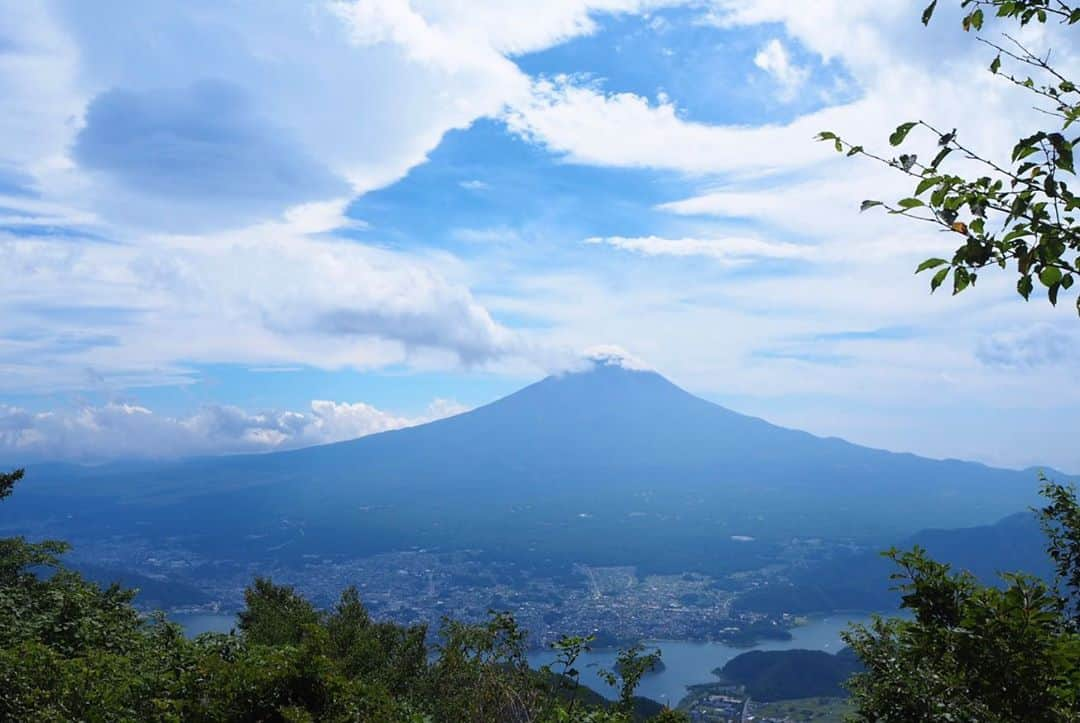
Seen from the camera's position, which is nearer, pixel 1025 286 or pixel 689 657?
pixel 1025 286

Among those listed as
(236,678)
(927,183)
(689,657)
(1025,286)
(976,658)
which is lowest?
(689,657)

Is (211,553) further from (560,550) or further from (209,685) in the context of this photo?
(209,685)

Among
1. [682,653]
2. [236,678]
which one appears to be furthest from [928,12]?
[682,653]

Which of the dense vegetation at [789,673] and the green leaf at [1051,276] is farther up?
the green leaf at [1051,276]

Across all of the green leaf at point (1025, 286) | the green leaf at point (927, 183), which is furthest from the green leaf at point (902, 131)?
the green leaf at point (1025, 286)

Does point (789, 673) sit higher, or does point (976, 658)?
point (976, 658)

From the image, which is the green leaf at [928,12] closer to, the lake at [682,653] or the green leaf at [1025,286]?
the green leaf at [1025,286]

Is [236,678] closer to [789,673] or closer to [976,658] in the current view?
[976,658]
